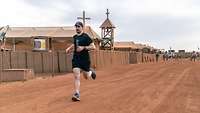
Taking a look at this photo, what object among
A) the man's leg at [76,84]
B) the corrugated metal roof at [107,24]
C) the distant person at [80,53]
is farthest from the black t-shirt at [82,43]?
the corrugated metal roof at [107,24]

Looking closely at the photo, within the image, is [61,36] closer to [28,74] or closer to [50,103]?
[28,74]

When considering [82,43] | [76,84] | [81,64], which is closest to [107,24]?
[81,64]

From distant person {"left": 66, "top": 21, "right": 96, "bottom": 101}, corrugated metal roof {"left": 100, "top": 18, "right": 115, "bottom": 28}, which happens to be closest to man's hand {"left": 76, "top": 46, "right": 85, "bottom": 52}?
distant person {"left": 66, "top": 21, "right": 96, "bottom": 101}

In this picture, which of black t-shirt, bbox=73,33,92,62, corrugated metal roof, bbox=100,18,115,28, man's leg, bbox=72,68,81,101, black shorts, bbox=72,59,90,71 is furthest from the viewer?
corrugated metal roof, bbox=100,18,115,28

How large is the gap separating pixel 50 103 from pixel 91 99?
55.6 inches

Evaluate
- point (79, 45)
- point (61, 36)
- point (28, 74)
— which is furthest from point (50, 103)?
point (61, 36)

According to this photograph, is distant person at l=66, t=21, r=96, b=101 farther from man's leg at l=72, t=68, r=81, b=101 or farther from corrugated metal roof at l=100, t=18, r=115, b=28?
corrugated metal roof at l=100, t=18, r=115, b=28

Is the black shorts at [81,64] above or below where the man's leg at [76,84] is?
above

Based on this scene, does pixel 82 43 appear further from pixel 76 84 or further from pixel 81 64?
pixel 76 84

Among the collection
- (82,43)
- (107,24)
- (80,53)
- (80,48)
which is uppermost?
(107,24)

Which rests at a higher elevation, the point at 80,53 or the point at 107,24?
the point at 107,24

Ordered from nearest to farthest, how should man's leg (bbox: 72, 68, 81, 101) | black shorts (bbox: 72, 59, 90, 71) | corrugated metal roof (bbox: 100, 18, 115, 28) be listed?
1. man's leg (bbox: 72, 68, 81, 101)
2. black shorts (bbox: 72, 59, 90, 71)
3. corrugated metal roof (bbox: 100, 18, 115, 28)

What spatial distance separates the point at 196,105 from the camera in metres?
12.9

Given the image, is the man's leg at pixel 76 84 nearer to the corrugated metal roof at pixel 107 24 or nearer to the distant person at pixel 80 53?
the distant person at pixel 80 53
